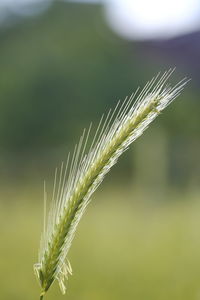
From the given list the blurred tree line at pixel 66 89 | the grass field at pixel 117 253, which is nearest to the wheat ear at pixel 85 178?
the grass field at pixel 117 253

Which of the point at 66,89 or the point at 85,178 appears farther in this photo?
the point at 66,89

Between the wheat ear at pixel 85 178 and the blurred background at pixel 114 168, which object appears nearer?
the wheat ear at pixel 85 178

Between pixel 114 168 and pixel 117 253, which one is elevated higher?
pixel 114 168

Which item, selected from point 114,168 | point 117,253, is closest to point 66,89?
point 114,168

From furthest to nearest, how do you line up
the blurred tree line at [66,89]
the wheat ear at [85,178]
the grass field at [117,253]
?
the blurred tree line at [66,89]
the grass field at [117,253]
the wheat ear at [85,178]

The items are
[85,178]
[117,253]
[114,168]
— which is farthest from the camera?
[114,168]

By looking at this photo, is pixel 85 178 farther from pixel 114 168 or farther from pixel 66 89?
pixel 66 89

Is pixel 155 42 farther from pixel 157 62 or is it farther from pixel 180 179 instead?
pixel 180 179

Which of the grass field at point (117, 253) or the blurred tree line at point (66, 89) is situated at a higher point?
the blurred tree line at point (66, 89)

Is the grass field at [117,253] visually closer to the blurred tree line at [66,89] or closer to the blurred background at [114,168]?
the blurred background at [114,168]
